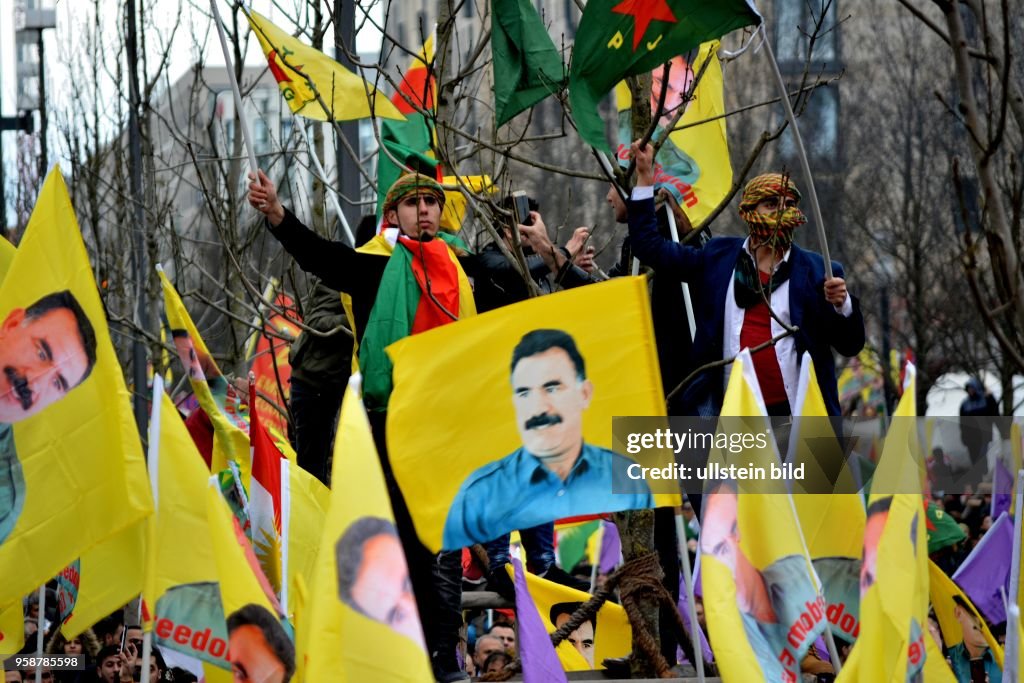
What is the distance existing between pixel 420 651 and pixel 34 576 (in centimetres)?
205

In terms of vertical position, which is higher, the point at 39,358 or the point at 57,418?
the point at 39,358

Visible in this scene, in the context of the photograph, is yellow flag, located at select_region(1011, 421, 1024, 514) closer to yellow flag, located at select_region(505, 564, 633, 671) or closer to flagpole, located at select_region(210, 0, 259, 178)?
yellow flag, located at select_region(505, 564, 633, 671)

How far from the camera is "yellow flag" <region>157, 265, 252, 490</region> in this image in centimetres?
841

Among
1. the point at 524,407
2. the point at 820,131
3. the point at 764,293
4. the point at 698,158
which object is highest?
the point at 820,131

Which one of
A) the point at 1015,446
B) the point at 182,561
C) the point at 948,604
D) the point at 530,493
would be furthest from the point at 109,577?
the point at 1015,446

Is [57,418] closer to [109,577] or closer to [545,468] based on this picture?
[109,577]

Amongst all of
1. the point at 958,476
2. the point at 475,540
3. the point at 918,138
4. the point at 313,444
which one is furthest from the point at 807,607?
the point at 918,138

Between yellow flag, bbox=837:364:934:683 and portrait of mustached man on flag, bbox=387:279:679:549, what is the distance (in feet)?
2.68

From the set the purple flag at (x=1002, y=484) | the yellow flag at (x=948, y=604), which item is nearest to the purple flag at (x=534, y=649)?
the yellow flag at (x=948, y=604)

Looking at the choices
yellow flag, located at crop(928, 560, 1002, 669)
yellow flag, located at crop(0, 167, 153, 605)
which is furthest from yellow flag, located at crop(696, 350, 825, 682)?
yellow flag, located at crop(0, 167, 153, 605)

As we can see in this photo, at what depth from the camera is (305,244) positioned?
320 inches

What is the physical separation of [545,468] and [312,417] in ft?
10.4

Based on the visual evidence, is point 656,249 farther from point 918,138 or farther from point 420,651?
point 918,138

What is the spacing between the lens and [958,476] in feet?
44.6
